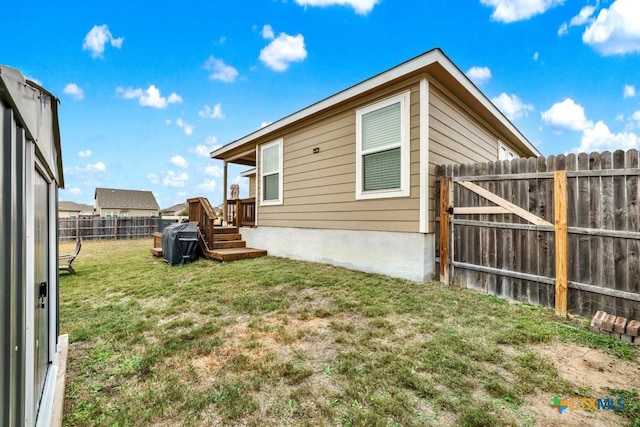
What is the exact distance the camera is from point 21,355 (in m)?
1.05

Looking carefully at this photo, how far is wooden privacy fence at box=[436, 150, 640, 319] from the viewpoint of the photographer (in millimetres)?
2947

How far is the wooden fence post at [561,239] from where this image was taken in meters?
3.27

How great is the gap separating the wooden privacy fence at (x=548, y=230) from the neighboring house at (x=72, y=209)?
40.9m

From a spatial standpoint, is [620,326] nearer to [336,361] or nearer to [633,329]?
[633,329]

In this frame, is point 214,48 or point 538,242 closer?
point 538,242

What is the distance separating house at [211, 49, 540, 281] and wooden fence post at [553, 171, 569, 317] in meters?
1.60

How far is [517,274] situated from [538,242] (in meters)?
0.50

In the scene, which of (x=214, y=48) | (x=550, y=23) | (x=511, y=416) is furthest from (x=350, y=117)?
(x=214, y=48)

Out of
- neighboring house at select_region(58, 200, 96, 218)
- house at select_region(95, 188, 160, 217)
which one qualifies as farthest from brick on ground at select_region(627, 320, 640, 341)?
neighboring house at select_region(58, 200, 96, 218)

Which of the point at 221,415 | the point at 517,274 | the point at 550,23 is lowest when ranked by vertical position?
the point at 221,415

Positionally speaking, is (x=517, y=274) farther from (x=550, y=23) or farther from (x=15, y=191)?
(x=550, y=23)

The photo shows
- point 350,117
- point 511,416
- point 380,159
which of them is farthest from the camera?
point 350,117

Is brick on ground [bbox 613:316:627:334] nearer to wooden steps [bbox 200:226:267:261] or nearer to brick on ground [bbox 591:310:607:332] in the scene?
brick on ground [bbox 591:310:607:332]

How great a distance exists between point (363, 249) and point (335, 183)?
151cm
